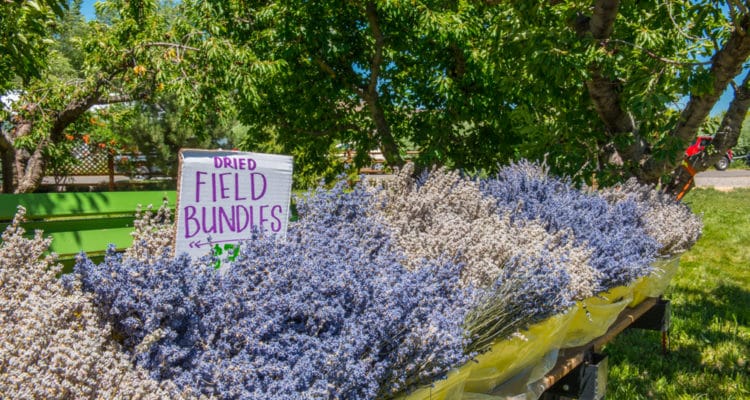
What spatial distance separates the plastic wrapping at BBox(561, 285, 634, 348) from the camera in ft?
7.27

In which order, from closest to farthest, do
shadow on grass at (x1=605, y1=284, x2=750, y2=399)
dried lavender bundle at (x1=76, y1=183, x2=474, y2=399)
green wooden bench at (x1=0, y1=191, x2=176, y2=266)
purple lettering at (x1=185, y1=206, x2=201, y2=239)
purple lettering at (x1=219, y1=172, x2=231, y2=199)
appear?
dried lavender bundle at (x1=76, y1=183, x2=474, y2=399), purple lettering at (x1=185, y1=206, x2=201, y2=239), purple lettering at (x1=219, y1=172, x2=231, y2=199), green wooden bench at (x1=0, y1=191, x2=176, y2=266), shadow on grass at (x1=605, y1=284, x2=750, y2=399)

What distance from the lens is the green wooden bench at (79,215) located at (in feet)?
6.54

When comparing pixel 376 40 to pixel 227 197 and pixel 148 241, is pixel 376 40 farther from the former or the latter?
pixel 148 241

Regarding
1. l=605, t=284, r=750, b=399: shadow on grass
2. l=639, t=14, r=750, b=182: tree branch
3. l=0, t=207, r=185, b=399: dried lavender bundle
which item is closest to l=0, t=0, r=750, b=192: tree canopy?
l=639, t=14, r=750, b=182: tree branch

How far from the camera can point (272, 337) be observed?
123cm

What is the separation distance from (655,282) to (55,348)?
10.4 feet

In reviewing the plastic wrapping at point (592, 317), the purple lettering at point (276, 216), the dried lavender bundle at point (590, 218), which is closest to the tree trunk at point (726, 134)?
the dried lavender bundle at point (590, 218)

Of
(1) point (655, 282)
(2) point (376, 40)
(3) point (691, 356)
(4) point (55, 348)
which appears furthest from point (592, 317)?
(2) point (376, 40)

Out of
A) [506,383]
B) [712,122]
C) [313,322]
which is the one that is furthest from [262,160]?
[712,122]

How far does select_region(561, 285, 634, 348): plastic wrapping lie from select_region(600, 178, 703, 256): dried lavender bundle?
2.42 ft

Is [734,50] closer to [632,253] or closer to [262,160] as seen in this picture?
[632,253]

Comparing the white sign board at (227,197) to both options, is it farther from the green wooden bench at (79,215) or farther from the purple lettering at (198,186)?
the green wooden bench at (79,215)

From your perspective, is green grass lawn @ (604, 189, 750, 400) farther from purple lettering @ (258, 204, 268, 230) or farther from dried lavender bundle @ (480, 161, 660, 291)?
purple lettering @ (258, 204, 268, 230)

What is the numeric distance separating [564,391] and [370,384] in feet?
5.36
